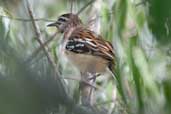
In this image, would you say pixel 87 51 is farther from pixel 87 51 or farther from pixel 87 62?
pixel 87 62

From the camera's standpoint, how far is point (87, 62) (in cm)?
467

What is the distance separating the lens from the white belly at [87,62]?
4.48m

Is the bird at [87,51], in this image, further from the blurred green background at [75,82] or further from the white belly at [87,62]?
the blurred green background at [75,82]

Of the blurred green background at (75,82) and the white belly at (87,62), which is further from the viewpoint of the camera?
the white belly at (87,62)

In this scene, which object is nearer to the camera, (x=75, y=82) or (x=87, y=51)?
(x=75, y=82)

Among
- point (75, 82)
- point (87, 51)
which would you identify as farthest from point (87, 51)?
point (75, 82)

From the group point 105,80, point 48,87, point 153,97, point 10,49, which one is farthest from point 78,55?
point 48,87

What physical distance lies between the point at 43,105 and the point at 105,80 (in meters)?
3.39

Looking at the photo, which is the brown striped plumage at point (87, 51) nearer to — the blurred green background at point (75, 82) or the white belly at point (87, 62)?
the white belly at point (87, 62)

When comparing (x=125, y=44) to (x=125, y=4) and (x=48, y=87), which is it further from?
(x=48, y=87)

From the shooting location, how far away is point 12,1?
1392mm

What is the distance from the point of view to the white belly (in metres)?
4.48

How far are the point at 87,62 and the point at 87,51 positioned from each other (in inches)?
4.8

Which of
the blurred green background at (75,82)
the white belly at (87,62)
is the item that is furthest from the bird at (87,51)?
the blurred green background at (75,82)
